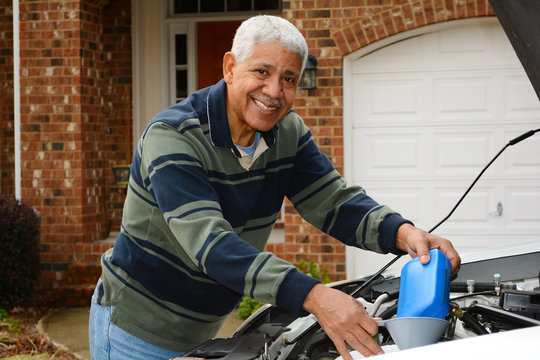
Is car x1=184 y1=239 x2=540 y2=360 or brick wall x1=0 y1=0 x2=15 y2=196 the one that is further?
A: brick wall x1=0 y1=0 x2=15 y2=196

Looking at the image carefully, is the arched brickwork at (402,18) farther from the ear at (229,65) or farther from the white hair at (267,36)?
the white hair at (267,36)

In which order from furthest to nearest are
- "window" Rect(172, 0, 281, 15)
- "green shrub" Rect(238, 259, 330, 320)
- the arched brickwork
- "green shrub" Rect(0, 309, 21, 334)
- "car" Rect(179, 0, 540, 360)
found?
"window" Rect(172, 0, 281, 15) < the arched brickwork < "green shrub" Rect(238, 259, 330, 320) < "green shrub" Rect(0, 309, 21, 334) < "car" Rect(179, 0, 540, 360)

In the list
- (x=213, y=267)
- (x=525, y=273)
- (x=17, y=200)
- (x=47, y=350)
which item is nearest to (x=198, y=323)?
(x=213, y=267)

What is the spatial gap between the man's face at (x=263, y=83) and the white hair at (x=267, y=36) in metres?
0.02

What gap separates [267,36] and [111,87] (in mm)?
6926

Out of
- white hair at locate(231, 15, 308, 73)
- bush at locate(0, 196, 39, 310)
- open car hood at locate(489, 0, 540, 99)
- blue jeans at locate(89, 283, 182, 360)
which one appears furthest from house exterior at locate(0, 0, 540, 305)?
open car hood at locate(489, 0, 540, 99)

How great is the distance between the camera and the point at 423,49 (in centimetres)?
747

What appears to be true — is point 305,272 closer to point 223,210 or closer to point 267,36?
point 223,210

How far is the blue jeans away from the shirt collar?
0.76 m

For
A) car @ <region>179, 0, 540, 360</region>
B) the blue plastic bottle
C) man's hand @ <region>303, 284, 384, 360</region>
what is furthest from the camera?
the blue plastic bottle

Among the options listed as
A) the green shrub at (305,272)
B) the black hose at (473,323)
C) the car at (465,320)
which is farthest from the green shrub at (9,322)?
the black hose at (473,323)

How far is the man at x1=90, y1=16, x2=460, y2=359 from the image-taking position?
2.10 m

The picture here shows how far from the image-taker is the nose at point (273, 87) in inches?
90.8

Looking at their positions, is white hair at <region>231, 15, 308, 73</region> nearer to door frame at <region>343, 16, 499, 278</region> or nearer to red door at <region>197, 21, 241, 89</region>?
door frame at <region>343, 16, 499, 278</region>
